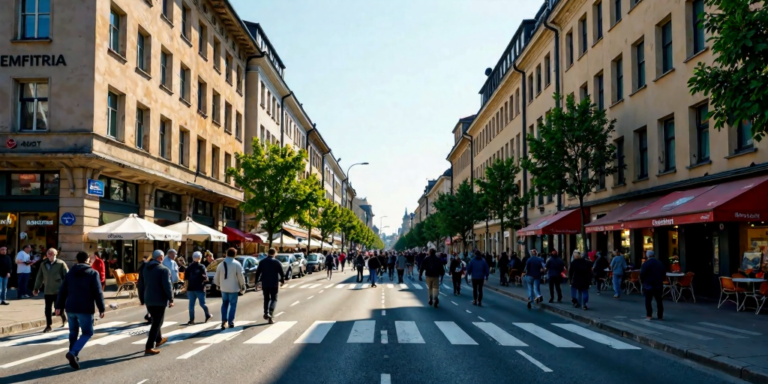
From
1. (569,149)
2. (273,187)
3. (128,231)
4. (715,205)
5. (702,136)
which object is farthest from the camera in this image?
(273,187)

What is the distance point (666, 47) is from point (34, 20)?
2309cm

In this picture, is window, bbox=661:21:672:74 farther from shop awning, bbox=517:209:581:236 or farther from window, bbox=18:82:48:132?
window, bbox=18:82:48:132

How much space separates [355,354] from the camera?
10.1 m

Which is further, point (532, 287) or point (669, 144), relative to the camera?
point (669, 144)

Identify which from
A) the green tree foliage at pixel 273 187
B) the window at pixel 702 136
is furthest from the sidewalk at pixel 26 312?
the window at pixel 702 136

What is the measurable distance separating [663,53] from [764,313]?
10.9 meters

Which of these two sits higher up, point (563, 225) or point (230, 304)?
point (563, 225)

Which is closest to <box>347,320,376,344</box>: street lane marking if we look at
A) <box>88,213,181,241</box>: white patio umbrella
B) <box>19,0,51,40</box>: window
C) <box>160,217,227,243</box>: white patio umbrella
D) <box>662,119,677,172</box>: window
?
<box>88,213,181,241</box>: white patio umbrella

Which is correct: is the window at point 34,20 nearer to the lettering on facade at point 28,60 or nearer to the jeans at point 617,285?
the lettering on facade at point 28,60

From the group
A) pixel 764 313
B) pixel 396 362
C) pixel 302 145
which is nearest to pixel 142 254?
pixel 396 362

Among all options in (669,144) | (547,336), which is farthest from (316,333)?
(669,144)

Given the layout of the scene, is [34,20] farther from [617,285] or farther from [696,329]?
[696,329]

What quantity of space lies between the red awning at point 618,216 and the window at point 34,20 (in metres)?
21.8

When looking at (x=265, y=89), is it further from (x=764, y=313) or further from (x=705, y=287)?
(x=764, y=313)
